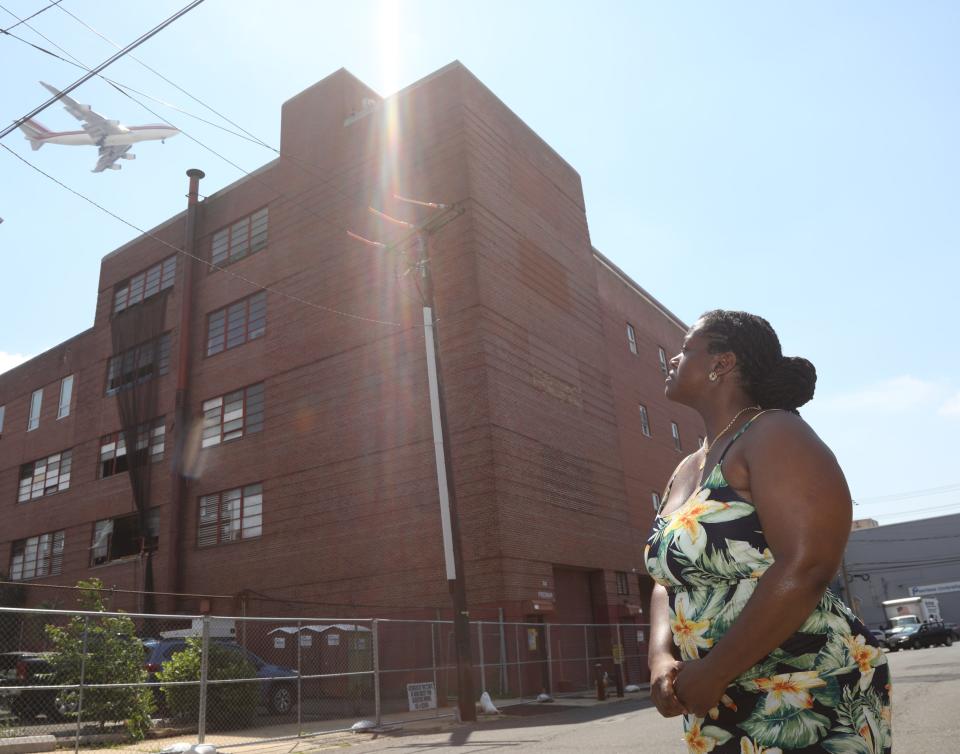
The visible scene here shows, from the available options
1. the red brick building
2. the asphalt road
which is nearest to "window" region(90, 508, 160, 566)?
the red brick building

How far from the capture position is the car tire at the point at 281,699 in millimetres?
17484

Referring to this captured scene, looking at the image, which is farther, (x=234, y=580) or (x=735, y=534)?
(x=234, y=580)

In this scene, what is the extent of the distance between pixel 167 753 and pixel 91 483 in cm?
2702

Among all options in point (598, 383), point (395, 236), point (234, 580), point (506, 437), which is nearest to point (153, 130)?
point (395, 236)

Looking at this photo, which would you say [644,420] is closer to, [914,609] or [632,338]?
[632,338]

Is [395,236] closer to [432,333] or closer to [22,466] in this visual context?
[432,333]

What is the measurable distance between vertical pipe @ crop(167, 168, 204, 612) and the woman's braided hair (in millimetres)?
30567

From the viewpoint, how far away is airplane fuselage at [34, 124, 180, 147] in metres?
17.7

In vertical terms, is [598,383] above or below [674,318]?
below

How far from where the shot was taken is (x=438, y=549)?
23.9 metres

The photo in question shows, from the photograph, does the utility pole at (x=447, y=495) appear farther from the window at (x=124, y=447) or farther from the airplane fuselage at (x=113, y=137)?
the window at (x=124, y=447)

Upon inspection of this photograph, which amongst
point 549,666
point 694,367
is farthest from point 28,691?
point 694,367

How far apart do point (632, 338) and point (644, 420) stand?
13.3ft

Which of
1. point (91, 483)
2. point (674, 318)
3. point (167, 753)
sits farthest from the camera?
point (674, 318)
